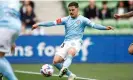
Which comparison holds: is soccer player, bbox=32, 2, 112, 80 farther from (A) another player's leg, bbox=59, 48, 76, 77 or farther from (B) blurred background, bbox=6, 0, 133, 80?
(B) blurred background, bbox=6, 0, 133, 80

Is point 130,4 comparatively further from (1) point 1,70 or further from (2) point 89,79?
(1) point 1,70

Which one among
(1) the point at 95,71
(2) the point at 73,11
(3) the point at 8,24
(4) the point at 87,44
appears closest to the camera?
(3) the point at 8,24

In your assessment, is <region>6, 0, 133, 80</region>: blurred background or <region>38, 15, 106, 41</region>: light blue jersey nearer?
<region>38, 15, 106, 41</region>: light blue jersey

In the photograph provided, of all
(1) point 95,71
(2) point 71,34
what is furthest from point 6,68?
(1) point 95,71

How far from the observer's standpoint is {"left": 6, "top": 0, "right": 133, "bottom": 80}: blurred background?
14.1m

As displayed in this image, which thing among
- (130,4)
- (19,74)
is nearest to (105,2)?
(130,4)

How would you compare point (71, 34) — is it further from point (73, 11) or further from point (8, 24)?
point (8, 24)

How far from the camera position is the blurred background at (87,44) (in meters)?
14.1

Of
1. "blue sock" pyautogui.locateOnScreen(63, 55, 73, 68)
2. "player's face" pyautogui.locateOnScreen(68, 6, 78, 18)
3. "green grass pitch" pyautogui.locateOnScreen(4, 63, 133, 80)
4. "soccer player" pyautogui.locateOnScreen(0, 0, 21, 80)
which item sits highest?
"soccer player" pyautogui.locateOnScreen(0, 0, 21, 80)

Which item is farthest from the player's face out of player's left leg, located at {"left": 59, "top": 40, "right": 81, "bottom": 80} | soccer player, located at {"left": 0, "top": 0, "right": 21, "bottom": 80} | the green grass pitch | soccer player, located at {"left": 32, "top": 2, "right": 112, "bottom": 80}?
soccer player, located at {"left": 0, "top": 0, "right": 21, "bottom": 80}

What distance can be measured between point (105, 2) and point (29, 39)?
447 cm

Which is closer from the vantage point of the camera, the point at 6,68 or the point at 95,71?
the point at 6,68

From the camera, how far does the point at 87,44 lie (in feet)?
53.7

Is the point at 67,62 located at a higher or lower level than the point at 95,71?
higher
